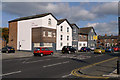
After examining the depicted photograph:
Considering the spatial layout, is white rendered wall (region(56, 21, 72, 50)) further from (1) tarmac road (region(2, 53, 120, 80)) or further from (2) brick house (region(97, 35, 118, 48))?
(2) brick house (region(97, 35, 118, 48))

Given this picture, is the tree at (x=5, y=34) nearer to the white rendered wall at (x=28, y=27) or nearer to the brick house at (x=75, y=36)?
the white rendered wall at (x=28, y=27)

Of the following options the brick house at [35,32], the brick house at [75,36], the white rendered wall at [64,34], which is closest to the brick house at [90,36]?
the brick house at [75,36]

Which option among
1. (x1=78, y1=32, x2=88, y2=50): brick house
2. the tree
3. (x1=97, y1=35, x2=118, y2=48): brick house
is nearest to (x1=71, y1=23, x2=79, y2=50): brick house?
(x1=78, y1=32, x2=88, y2=50): brick house

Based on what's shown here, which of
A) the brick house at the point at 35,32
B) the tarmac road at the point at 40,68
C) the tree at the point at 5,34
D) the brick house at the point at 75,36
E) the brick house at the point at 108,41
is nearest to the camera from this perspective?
the tarmac road at the point at 40,68

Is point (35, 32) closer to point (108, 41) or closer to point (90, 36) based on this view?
point (90, 36)

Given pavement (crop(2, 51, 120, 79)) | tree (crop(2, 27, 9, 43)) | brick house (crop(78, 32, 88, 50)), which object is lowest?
pavement (crop(2, 51, 120, 79))

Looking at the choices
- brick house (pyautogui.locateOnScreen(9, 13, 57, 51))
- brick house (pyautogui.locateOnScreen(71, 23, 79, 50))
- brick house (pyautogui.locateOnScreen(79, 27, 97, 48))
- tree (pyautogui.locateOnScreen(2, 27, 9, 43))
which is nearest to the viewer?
brick house (pyautogui.locateOnScreen(9, 13, 57, 51))

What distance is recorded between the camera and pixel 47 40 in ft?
120

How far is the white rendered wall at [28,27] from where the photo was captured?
3624 centimetres

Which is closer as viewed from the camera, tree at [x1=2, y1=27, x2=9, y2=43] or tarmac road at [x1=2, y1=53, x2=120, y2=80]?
tarmac road at [x1=2, y1=53, x2=120, y2=80]

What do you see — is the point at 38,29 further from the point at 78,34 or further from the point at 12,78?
the point at 12,78

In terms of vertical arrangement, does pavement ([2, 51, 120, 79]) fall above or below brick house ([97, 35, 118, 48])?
below

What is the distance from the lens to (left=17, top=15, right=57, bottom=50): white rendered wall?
Answer: 3624 centimetres

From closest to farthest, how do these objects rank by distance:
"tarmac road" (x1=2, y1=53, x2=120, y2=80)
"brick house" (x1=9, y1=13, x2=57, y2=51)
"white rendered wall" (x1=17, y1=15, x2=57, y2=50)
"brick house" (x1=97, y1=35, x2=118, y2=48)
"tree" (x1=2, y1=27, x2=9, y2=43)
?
1. "tarmac road" (x1=2, y1=53, x2=120, y2=80)
2. "brick house" (x1=9, y1=13, x2=57, y2=51)
3. "white rendered wall" (x1=17, y1=15, x2=57, y2=50)
4. "tree" (x1=2, y1=27, x2=9, y2=43)
5. "brick house" (x1=97, y1=35, x2=118, y2=48)
